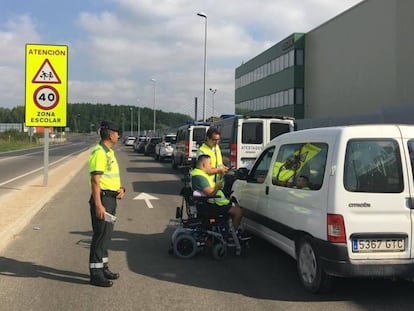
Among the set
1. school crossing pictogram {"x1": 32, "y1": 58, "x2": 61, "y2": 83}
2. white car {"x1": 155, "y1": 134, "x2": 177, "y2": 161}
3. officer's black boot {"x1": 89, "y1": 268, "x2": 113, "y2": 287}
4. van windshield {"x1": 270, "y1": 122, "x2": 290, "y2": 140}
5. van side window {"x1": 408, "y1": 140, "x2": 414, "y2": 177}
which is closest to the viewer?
van side window {"x1": 408, "y1": 140, "x2": 414, "y2": 177}

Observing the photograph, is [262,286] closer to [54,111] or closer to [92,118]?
[54,111]

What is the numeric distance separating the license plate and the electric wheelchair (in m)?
2.34

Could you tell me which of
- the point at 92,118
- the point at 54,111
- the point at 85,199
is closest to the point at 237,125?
the point at 85,199

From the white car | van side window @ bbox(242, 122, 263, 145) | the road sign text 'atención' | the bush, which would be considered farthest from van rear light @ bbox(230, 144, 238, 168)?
the bush

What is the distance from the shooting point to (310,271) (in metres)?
5.79

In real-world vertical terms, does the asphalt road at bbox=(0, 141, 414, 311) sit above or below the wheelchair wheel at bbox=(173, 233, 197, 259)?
below

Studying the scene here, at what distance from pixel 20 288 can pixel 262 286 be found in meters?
2.66

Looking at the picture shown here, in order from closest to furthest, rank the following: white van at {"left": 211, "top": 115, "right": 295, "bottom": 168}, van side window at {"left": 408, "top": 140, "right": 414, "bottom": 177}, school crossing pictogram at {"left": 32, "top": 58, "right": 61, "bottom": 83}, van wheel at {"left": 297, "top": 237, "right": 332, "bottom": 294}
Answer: van side window at {"left": 408, "top": 140, "right": 414, "bottom": 177} → van wheel at {"left": 297, "top": 237, "right": 332, "bottom": 294} → white van at {"left": 211, "top": 115, "right": 295, "bottom": 168} → school crossing pictogram at {"left": 32, "top": 58, "right": 61, "bottom": 83}

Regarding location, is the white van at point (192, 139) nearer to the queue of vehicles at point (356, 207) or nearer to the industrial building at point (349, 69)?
the industrial building at point (349, 69)

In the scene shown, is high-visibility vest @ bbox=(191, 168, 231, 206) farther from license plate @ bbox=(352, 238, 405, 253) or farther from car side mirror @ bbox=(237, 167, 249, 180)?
license plate @ bbox=(352, 238, 405, 253)

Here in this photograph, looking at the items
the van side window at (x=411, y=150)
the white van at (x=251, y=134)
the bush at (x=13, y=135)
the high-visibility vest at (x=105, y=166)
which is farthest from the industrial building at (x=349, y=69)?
the bush at (x=13, y=135)

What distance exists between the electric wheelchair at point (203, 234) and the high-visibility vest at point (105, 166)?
5.12ft

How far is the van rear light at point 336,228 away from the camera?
533 cm

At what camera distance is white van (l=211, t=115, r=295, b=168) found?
1449 centimetres
